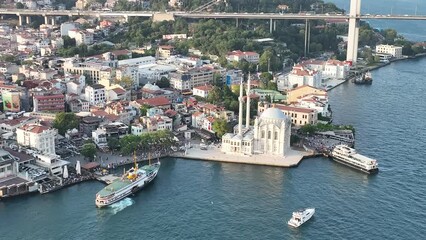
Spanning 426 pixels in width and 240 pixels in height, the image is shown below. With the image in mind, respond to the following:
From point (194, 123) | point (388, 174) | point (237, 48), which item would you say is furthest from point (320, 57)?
point (388, 174)

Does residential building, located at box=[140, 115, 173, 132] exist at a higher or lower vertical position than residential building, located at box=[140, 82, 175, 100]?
lower

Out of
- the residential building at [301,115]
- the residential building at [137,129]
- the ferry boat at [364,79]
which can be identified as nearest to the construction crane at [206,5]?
the ferry boat at [364,79]

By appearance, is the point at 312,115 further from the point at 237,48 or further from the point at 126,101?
the point at 237,48

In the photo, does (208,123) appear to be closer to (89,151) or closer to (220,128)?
(220,128)

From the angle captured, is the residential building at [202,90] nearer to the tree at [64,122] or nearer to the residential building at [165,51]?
the tree at [64,122]

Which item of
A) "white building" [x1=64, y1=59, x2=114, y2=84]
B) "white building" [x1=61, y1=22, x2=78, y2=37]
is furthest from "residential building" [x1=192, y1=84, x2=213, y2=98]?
"white building" [x1=61, y1=22, x2=78, y2=37]

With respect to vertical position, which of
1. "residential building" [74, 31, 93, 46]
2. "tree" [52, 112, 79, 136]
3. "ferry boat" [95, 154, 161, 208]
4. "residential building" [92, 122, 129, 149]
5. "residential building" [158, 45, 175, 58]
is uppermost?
"residential building" [74, 31, 93, 46]

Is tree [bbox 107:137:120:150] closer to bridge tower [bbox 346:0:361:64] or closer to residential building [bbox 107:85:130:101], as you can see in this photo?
residential building [bbox 107:85:130:101]
